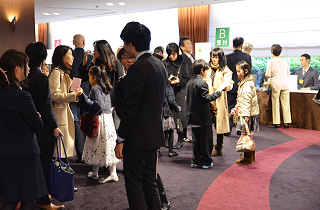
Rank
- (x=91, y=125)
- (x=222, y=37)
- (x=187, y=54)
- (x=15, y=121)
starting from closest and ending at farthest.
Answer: (x=15, y=121) → (x=91, y=125) → (x=187, y=54) → (x=222, y=37)

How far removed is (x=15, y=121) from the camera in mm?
2375

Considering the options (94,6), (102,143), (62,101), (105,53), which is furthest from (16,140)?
(94,6)

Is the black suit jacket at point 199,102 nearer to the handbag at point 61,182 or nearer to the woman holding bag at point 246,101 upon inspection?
the woman holding bag at point 246,101

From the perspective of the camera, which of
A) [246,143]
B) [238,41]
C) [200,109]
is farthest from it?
[238,41]

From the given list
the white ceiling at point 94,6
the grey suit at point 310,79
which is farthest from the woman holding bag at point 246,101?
the white ceiling at point 94,6

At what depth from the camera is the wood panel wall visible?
4.89m

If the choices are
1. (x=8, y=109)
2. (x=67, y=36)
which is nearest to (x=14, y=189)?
(x=8, y=109)

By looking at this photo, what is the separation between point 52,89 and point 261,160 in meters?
3.11

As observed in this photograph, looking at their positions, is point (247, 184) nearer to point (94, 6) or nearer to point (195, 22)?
point (195, 22)

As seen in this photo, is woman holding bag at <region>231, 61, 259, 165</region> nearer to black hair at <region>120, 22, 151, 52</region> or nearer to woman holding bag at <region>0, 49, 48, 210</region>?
black hair at <region>120, 22, 151, 52</region>

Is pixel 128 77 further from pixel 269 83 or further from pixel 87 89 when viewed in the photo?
pixel 269 83

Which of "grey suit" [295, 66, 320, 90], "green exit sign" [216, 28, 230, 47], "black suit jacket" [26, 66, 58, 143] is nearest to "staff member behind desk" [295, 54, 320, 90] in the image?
"grey suit" [295, 66, 320, 90]

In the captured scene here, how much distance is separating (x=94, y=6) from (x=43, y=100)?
8792 millimetres

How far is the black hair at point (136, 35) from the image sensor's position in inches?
95.0
